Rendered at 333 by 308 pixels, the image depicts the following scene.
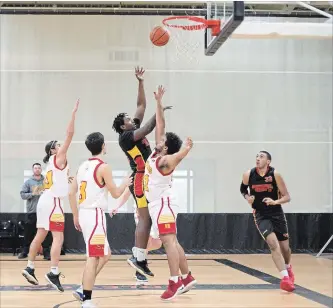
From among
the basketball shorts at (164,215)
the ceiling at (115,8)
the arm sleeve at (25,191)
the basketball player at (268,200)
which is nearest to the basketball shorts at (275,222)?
the basketball player at (268,200)

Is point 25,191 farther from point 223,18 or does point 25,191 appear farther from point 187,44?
point 223,18

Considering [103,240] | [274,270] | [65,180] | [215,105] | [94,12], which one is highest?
[94,12]

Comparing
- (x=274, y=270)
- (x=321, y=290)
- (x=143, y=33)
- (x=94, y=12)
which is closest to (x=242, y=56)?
(x=143, y=33)

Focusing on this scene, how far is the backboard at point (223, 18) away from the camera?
735cm

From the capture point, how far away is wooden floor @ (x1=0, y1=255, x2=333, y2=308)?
750cm

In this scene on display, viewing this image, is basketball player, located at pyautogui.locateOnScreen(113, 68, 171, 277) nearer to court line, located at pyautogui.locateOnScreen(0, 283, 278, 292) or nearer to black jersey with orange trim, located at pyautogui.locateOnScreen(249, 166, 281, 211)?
court line, located at pyautogui.locateOnScreen(0, 283, 278, 292)

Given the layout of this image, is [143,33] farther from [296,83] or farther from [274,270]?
[274,270]

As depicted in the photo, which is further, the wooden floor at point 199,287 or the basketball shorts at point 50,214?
the basketball shorts at point 50,214

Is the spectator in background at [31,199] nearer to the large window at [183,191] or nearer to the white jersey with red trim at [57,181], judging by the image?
the large window at [183,191]

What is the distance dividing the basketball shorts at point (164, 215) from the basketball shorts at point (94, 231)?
969 mm

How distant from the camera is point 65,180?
8.55 m

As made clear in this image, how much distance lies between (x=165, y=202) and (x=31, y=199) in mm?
6463

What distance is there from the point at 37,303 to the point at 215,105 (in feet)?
28.9

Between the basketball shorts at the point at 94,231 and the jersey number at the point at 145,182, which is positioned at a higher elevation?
the jersey number at the point at 145,182
